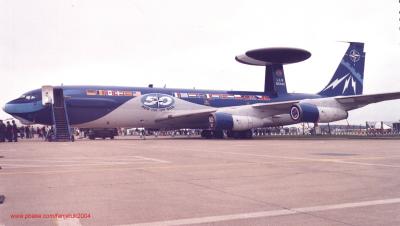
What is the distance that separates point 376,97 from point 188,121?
14147 millimetres

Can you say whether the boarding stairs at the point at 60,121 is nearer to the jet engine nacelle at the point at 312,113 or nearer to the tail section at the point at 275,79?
the jet engine nacelle at the point at 312,113

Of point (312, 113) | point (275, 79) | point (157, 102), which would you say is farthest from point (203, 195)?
point (275, 79)

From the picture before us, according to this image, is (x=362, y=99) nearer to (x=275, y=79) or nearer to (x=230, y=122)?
(x=230, y=122)

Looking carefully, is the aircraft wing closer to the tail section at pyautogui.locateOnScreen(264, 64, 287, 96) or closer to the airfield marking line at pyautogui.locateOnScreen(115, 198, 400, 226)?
the tail section at pyautogui.locateOnScreen(264, 64, 287, 96)

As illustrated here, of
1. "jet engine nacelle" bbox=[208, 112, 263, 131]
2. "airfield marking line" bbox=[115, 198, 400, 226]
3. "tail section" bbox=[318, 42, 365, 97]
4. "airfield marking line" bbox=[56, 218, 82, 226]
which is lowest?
"airfield marking line" bbox=[115, 198, 400, 226]

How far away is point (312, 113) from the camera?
95.6ft

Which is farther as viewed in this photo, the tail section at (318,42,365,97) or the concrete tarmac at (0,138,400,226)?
the tail section at (318,42,365,97)

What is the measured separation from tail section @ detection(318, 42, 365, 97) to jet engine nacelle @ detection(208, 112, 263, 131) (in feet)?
40.3

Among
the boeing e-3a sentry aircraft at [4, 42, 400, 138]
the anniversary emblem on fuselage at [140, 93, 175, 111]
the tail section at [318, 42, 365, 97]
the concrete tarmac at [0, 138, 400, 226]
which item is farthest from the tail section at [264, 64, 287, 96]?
the concrete tarmac at [0, 138, 400, 226]

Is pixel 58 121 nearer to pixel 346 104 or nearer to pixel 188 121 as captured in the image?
pixel 188 121

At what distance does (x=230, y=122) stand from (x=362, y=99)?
9.56m

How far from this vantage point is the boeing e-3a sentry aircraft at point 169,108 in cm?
2864

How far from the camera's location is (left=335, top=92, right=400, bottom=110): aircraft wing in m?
27.8

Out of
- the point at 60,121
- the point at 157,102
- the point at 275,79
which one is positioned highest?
the point at 275,79
